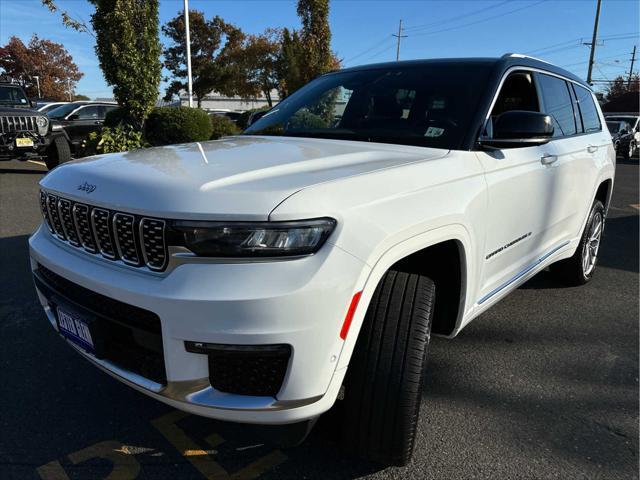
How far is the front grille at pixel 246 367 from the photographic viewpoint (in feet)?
5.40

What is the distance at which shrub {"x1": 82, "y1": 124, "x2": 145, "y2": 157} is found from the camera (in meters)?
10.5

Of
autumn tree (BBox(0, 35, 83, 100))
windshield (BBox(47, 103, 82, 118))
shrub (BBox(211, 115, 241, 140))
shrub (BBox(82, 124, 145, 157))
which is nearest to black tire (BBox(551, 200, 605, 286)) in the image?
shrub (BBox(82, 124, 145, 157))

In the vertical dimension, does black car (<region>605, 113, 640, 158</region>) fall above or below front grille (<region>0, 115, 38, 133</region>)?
below

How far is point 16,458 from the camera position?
2213mm

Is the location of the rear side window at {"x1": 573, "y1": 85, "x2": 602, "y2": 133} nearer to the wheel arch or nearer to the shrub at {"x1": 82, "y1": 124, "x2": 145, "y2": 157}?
the wheel arch

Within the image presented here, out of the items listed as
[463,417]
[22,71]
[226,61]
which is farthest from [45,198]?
[22,71]

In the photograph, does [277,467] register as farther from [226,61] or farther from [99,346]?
[226,61]

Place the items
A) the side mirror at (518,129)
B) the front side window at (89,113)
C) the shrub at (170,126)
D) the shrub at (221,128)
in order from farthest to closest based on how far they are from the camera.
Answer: the shrub at (221,128) → the front side window at (89,113) → the shrub at (170,126) → the side mirror at (518,129)

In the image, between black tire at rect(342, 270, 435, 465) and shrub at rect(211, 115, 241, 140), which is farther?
shrub at rect(211, 115, 241, 140)

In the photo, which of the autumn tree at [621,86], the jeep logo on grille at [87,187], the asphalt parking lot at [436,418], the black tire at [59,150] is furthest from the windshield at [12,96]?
the autumn tree at [621,86]

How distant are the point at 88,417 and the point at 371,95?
8.00 feet

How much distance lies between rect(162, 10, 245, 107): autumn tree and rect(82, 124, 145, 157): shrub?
1100 inches

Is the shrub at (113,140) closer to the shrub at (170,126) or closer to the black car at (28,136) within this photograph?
the black car at (28,136)

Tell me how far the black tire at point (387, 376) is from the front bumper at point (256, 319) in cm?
17
